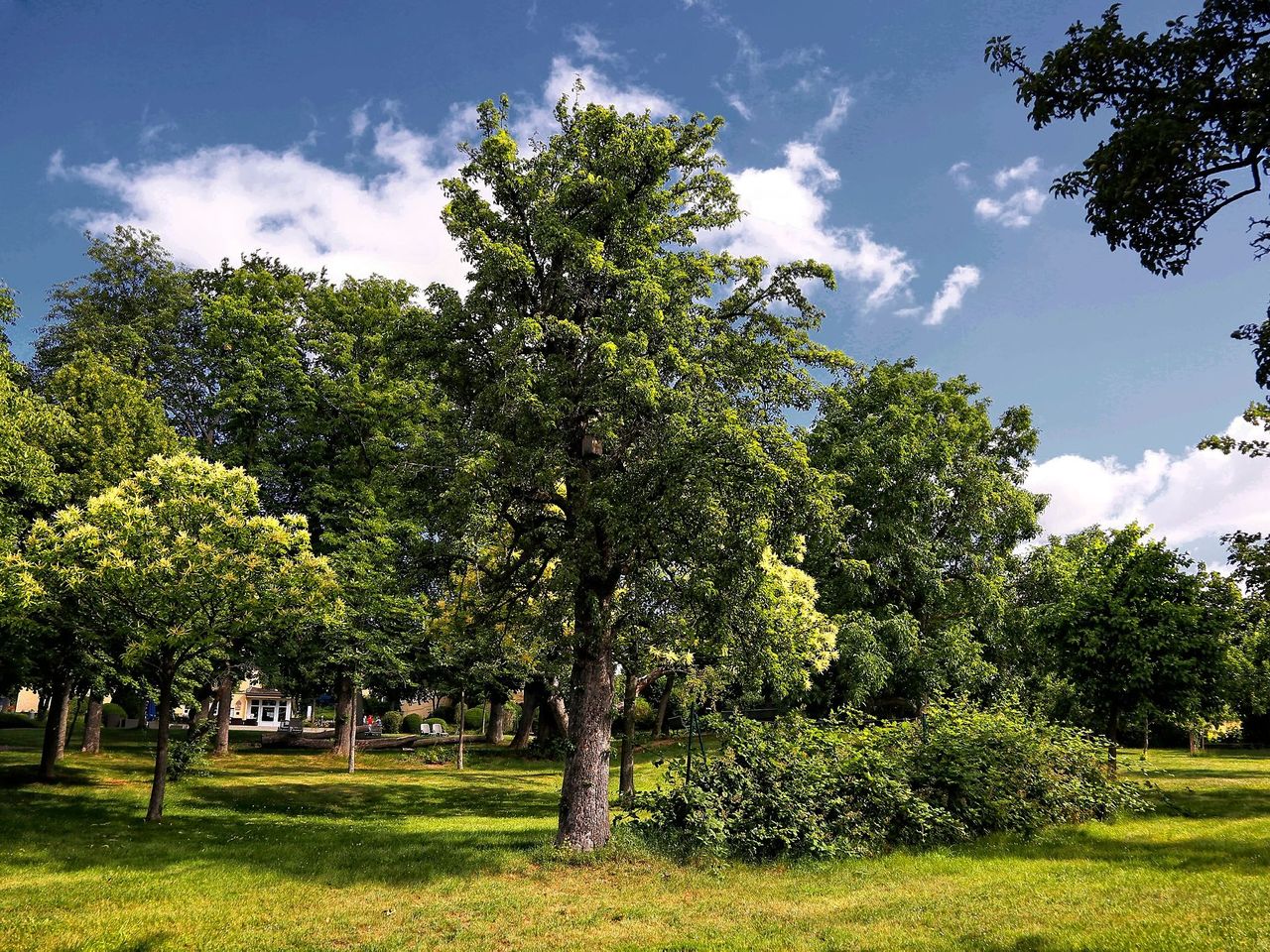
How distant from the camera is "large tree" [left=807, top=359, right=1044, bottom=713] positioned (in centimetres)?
3058

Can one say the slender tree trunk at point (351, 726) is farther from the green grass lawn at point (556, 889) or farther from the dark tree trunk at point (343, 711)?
the green grass lawn at point (556, 889)

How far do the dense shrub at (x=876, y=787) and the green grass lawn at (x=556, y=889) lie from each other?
780mm

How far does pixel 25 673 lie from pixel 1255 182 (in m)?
28.8

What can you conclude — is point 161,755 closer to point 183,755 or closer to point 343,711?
point 183,755

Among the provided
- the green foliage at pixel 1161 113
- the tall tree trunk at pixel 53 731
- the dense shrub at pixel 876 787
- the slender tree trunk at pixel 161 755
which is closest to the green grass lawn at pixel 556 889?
the slender tree trunk at pixel 161 755

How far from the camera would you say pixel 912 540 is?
31891 millimetres

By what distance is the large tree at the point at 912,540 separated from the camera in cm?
3058

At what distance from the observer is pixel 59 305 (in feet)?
132

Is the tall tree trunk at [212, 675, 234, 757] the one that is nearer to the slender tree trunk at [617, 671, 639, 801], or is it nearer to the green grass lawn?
the green grass lawn

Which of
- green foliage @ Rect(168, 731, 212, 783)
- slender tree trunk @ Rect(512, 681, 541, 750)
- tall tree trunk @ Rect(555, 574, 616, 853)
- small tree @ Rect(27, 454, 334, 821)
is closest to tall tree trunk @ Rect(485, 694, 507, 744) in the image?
slender tree trunk @ Rect(512, 681, 541, 750)

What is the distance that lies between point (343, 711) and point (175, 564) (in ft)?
68.7

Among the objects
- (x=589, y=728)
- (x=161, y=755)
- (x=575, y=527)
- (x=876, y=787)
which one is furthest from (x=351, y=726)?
(x=876, y=787)

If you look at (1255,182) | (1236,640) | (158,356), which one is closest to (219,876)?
(1255,182)

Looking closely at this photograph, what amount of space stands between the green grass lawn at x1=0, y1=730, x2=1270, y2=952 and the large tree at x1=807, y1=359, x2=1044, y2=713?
1049 centimetres
